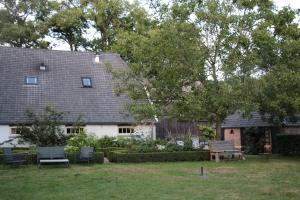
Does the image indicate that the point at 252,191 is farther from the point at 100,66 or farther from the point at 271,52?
the point at 100,66

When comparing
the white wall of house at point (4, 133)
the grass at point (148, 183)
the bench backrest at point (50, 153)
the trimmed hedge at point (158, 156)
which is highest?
the white wall of house at point (4, 133)

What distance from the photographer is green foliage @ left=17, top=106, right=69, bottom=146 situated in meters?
24.6

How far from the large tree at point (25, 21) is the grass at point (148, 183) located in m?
26.0

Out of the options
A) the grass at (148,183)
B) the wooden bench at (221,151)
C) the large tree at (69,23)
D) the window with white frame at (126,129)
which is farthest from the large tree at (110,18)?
the grass at (148,183)

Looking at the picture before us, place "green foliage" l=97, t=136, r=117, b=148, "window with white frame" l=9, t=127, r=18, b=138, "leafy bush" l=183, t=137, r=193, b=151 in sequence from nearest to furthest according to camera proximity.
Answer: "leafy bush" l=183, t=137, r=193, b=151, "green foliage" l=97, t=136, r=117, b=148, "window with white frame" l=9, t=127, r=18, b=138

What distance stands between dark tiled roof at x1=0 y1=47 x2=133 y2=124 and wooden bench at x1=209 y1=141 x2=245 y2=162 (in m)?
7.13

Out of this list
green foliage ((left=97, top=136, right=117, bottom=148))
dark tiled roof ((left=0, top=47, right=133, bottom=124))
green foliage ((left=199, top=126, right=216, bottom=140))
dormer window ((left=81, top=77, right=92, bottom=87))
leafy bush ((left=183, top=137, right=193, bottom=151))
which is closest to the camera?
leafy bush ((left=183, top=137, right=193, bottom=151))

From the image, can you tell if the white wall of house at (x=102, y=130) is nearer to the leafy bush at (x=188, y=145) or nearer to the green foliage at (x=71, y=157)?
the leafy bush at (x=188, y=145)

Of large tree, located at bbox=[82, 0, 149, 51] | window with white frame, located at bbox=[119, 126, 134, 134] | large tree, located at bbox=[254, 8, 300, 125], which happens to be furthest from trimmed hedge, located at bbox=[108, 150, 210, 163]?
large tree, located at bbox=[82, 0, 149, 51]

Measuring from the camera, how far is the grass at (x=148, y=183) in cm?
1177

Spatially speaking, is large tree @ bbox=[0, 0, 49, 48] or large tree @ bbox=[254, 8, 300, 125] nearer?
large tree @ bbox=[254, 8, 300, 125]

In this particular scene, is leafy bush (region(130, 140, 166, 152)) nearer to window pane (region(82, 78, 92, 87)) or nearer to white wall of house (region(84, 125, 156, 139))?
white wall of house (region(84, 125, 156, 139))

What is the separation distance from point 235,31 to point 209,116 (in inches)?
196

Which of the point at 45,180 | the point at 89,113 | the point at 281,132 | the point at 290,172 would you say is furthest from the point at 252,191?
the point at 281,132
